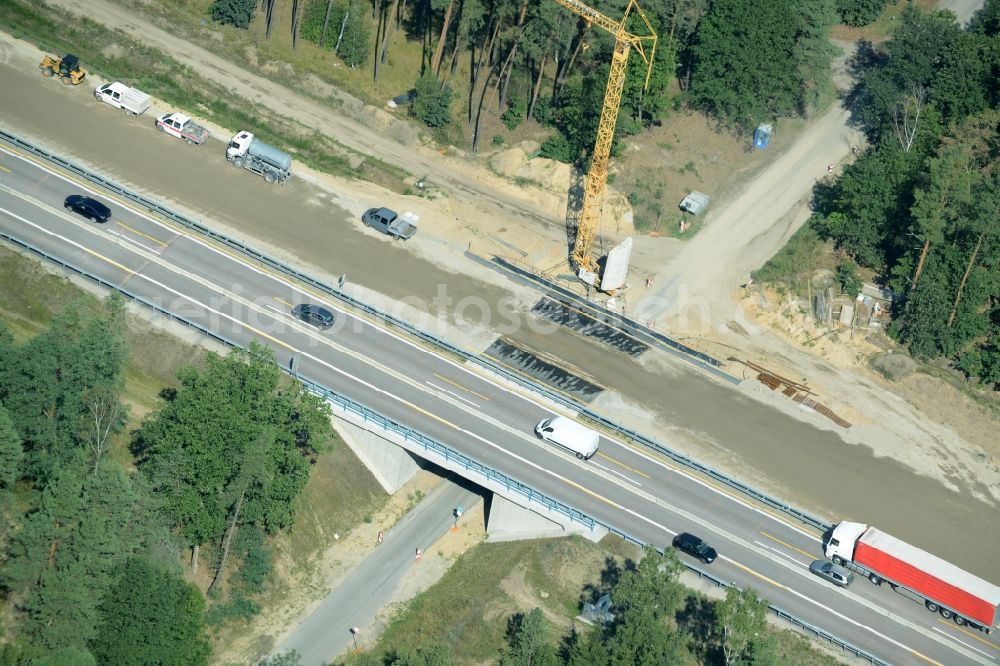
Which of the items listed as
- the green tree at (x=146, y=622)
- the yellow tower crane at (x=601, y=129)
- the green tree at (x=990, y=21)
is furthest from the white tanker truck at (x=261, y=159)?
the green tree at (x=990, y=21)

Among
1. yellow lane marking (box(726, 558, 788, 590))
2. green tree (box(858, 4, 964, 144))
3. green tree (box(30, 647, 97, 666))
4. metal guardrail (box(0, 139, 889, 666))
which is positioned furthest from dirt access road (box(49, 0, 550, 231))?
green tree (box(30, 647, 97, 666))

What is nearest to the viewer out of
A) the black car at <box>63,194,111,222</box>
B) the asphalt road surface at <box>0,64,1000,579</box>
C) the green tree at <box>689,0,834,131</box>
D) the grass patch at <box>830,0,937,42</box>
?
the asphalt road surface at <box>0,64,1000,579</box>

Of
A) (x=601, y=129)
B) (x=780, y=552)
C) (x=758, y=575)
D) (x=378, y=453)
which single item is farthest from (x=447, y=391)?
(x=601, y=129)

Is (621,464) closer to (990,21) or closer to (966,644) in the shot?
(966,644)

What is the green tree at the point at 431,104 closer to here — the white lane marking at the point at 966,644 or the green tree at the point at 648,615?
the green tree at the point at 648,615

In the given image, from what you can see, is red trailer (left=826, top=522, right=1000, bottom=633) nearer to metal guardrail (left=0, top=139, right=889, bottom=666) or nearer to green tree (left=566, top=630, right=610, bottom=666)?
metal guardrail (left=0, top=139, right=889, bottom=666)

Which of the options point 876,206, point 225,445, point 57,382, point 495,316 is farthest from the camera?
point 876,206

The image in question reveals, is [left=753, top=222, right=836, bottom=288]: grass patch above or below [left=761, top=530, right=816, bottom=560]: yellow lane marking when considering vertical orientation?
above
